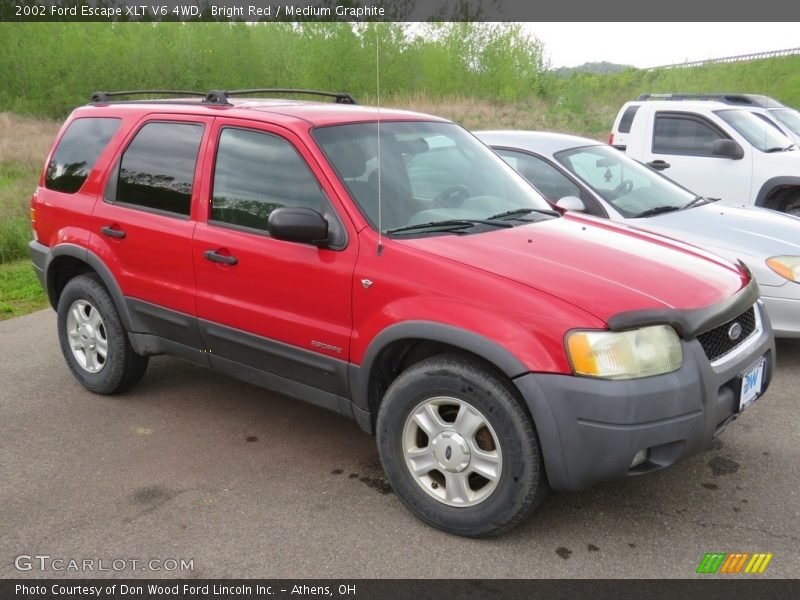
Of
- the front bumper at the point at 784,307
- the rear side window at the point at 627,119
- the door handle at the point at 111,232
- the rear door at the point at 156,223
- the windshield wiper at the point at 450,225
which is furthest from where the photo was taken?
the rear side window at the point at 627,119

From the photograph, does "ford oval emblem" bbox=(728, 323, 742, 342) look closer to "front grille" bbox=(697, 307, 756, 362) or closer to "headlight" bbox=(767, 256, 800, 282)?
"front grille" bbox=(697, 307, 756, 362)

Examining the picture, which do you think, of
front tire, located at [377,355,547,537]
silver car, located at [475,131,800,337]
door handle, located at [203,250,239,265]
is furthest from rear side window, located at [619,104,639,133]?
front tire, located at [377,355,547,537]

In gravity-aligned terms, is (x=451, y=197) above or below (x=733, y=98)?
below

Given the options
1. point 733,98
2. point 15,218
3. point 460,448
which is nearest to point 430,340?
point 460,448

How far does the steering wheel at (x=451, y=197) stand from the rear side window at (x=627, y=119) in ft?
Answer: 23.1

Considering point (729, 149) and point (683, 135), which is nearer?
point (729, 149)

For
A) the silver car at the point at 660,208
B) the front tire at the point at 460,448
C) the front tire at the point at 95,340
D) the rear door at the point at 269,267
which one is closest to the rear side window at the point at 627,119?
the silver car at the point at 660,208

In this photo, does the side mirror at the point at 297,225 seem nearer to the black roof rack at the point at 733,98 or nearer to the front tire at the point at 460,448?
the front tire at the point at 460,448

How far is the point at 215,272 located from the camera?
4027 millimetres

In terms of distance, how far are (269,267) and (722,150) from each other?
22.2 ft

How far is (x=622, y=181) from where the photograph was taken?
244 inches

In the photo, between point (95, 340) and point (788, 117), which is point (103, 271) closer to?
point (95, 340)

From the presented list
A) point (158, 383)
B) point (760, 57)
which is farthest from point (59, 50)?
point (158, 383)

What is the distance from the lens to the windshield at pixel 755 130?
29.4ft
